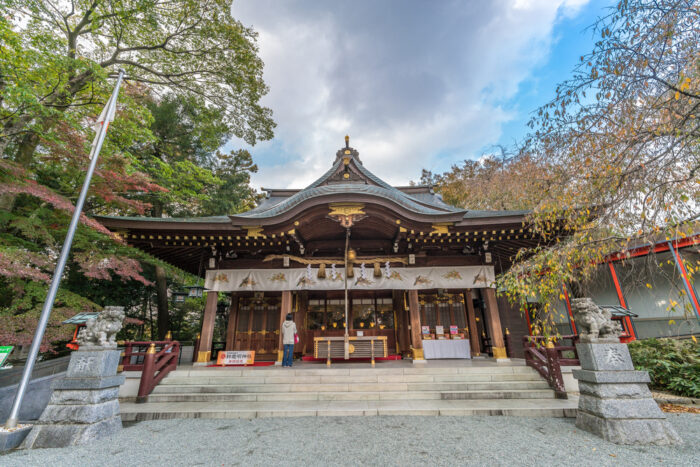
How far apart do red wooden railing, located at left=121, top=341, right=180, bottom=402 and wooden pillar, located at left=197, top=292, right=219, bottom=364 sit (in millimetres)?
788

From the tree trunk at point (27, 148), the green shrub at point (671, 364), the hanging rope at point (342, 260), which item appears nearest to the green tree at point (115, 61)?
the tree trunk at point (27, 148)

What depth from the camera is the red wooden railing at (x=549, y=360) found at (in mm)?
4988

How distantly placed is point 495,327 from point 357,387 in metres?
4.06

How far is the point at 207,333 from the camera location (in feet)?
23.3

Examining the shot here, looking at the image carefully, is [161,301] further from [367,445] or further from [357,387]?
[367,445]

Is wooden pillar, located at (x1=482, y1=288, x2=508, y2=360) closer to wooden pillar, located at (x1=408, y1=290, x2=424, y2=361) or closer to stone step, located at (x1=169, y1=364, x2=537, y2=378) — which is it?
stone step, located at (x1=169, y1=364, x2=537, y2=378)

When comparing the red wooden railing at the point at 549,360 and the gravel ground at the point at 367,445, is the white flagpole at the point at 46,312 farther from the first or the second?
the red wooden railing at the point at 549,360

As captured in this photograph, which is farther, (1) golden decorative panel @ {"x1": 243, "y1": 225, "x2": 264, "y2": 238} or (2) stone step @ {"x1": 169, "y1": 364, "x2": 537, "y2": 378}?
(1) golden decorative panel @ {"x1": 243, "y1": 225, "x2": 264, "y2": 238}

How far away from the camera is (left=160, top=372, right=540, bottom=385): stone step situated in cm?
555

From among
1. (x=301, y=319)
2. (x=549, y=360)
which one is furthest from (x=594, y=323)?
(x=301, y=319)

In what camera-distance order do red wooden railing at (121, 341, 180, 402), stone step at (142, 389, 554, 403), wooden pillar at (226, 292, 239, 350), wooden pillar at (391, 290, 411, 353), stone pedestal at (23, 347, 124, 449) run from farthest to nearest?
wooden pillar at (391, 290, 411, 353) → wooden pillar at (226, 292, 239, 350) → red wooden railing at (121, 341, 180, 402) → stone step at (142, 389, 554, 403) → stone pedestal at (23, 347, 124, 449)

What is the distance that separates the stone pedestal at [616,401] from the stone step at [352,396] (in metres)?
1.34

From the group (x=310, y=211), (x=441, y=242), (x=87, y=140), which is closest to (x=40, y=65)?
(x=87, y=140)

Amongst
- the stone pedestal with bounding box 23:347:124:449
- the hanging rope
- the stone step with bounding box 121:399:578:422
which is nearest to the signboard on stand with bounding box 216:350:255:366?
the stone step with bounding box 121:399:578:422
